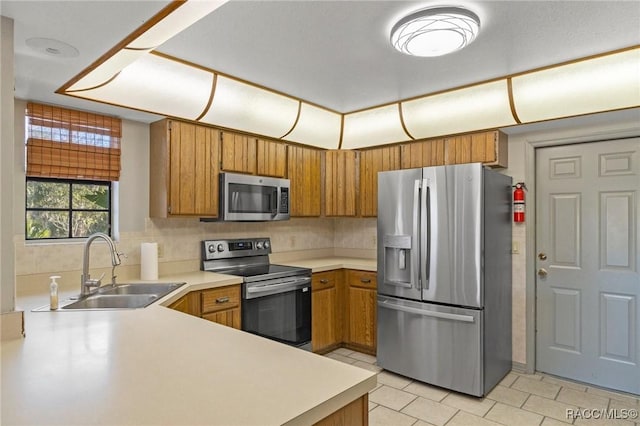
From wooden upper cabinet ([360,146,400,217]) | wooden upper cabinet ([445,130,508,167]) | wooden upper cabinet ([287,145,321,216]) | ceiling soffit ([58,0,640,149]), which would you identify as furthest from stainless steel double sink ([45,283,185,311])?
wooden upper cabinet ([445,130,508,167])

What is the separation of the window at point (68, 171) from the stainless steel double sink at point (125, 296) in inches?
24.0

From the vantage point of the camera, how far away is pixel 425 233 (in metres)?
3.18

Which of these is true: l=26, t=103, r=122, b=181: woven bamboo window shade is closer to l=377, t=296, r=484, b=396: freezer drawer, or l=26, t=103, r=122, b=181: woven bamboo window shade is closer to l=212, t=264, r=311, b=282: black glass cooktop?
l=212, t=264, r=311, b=282: black glass cooktop

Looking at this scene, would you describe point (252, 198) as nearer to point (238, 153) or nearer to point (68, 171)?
point (238, 153)

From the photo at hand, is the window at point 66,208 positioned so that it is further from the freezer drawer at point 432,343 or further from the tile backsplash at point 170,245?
the freezer drawer at point 432,343

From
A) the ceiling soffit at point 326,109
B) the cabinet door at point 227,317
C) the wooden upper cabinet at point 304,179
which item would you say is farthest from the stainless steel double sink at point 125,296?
the wooden upper cabinet at point 304,179

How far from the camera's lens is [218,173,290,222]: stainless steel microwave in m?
3.32

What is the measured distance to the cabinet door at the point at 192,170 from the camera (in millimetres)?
3019

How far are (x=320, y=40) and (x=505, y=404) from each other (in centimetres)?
291

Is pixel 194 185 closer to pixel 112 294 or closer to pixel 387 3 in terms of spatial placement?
pixel 112 294

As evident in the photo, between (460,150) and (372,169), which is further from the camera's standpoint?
(372,169)

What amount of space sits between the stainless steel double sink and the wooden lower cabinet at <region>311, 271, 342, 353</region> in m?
1.44

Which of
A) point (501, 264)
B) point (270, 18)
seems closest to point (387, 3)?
point (270, 18)

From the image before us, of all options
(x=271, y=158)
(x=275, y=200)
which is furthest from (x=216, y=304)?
(x=271, y=158)
